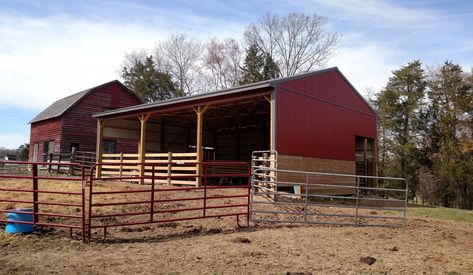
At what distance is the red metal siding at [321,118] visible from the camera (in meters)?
16.0

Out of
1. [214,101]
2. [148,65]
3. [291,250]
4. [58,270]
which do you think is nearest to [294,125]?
[214,101]

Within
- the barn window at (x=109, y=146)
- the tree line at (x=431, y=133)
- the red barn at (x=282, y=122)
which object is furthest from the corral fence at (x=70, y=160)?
the tree line at (x=431, y=133)

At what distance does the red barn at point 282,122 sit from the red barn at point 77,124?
7299mm

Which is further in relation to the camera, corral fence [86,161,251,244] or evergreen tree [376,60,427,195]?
evergreen tree [376,60,427,195]

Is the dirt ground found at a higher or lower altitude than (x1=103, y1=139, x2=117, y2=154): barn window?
lower

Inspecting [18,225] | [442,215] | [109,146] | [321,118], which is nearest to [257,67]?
[109,146]

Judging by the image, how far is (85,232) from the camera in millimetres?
8516

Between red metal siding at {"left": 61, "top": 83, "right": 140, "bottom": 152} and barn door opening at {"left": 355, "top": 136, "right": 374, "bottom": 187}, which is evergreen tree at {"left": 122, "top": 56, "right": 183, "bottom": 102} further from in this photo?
barn door opening at {"left": 355, "top": 136, "right": 374, "bottom": 187}

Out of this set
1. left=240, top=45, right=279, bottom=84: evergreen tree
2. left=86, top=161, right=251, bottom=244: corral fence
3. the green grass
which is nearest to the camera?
left=86, top=161, right=251, bottom=244: corral fence

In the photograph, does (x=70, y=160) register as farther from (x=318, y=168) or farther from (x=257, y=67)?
(x=257, y=67)

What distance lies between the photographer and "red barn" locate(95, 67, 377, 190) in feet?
52.4

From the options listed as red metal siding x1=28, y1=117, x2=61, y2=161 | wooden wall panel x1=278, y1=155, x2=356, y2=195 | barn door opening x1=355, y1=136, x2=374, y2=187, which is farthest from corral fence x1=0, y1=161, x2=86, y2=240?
red metal siding x1=28, y1=117, x2=61, y2=161

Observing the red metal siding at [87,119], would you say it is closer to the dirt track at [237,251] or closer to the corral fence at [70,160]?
the corral fence at [70,160]

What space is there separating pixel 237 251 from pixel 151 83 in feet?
157
